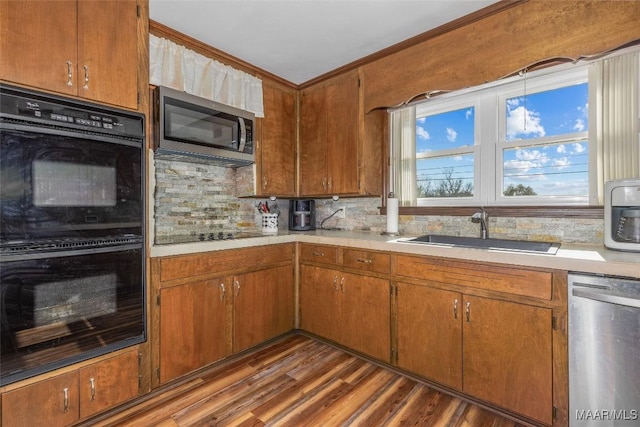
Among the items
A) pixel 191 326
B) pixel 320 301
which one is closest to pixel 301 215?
pixel 320 301

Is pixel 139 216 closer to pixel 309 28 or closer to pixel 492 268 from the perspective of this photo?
pixel 309 28

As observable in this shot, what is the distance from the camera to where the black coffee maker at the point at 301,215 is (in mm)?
3135

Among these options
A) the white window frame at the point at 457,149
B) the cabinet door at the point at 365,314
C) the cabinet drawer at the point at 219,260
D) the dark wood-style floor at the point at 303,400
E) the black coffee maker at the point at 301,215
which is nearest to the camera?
the dark wood-style floor at the point at 303,400

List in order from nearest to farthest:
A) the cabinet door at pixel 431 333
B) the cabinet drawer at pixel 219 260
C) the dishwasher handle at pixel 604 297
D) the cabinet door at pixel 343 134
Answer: the dishwasher handle at pixel 604 297, the cabinet door at pixel 431 333, the cabinet drawer at pixel 219 260, the cabinet door at pixel 343 134

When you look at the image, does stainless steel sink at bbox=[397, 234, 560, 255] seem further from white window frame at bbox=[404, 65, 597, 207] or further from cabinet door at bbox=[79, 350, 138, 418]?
cabinet door at bbox=[79, 350, 138, 418]

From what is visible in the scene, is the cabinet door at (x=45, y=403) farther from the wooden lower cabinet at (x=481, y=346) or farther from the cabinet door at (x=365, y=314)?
the wooden lower cabinet at (x=481, y=346)

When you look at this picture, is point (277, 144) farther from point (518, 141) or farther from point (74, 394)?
point (74, 394)

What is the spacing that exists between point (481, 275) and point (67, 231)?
2219 millimetres

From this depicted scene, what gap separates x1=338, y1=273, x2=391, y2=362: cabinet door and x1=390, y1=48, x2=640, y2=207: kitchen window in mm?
905

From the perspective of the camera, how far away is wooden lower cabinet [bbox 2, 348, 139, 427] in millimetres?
1406

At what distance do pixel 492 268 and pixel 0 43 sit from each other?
2617mm

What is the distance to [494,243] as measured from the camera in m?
2.19

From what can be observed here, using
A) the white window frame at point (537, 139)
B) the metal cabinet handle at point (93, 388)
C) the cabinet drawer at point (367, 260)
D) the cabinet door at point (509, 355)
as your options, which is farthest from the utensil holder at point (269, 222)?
the white window frame at point (537, 139)

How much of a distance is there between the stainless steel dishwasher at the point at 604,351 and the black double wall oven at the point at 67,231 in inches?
91.3
